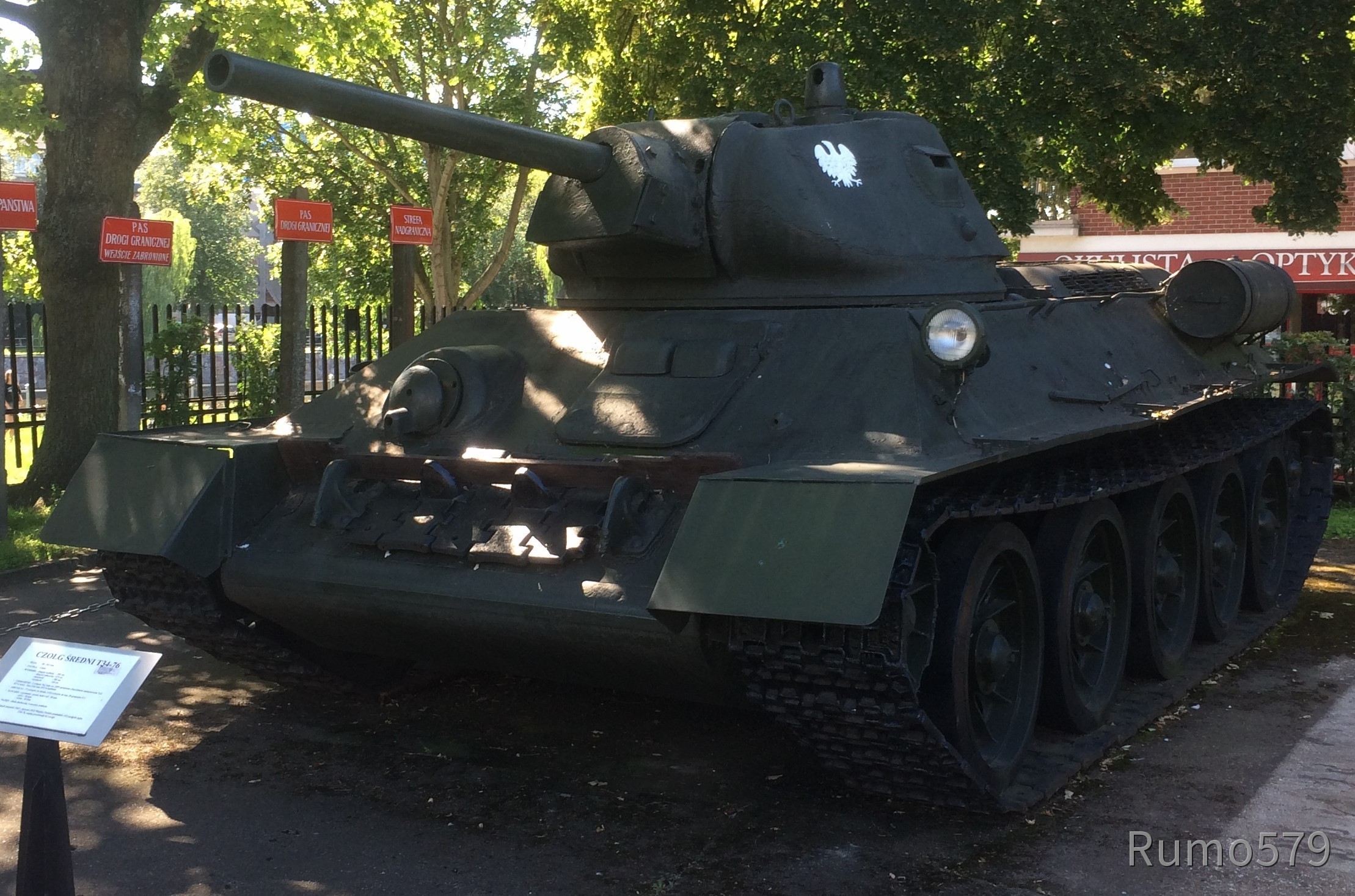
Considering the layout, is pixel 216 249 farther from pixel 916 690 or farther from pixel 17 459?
pixel 916 690

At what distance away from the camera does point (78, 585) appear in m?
9.54

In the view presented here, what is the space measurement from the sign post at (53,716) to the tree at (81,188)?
8.27m

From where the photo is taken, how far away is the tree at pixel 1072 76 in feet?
41.7

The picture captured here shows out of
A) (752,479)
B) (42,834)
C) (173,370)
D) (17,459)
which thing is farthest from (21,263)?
(42,834)

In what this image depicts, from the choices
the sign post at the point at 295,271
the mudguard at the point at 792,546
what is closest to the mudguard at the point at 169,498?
the mudguard at the point at 792,546

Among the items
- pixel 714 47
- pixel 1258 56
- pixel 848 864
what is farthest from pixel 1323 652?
pixel 714 47

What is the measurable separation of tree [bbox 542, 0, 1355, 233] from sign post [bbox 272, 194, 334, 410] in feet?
13.6

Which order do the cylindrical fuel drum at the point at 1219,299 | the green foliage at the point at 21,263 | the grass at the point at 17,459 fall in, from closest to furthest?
the cylindrical fuel drum at the point at 1219,299, the grass at the point at 17,459, the green foliage at the point at 21,263

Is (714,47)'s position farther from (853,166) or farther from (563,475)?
(563,475)

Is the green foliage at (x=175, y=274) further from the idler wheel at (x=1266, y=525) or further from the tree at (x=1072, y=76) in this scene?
the idler wheel at (x=1266, y=525)

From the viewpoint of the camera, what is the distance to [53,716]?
12.3 feet

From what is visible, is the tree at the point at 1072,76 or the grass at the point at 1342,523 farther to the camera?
the tree at the point at 1072,76

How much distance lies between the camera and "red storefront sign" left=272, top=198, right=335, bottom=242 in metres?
10.5

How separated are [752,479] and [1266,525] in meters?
5.30
